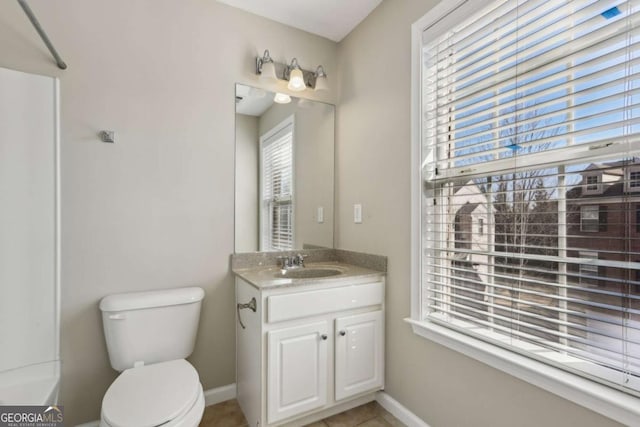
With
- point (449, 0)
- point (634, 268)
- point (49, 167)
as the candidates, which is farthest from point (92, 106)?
point (634, 268)

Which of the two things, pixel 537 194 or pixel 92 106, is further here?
pixel 92 106

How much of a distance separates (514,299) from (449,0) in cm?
142

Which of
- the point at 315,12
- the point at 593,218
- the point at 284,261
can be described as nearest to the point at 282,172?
the point at 284,261

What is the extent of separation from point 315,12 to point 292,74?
17.1 inches

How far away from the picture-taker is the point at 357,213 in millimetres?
2178

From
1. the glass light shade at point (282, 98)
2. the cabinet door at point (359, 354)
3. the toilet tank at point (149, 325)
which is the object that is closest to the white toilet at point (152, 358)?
the toilet tank at point (149, 325)

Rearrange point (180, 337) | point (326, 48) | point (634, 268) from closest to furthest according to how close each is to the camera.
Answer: point (634, 268) → point (180, 337) → point (326, 48)

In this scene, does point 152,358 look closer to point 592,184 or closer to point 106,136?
point 106,136

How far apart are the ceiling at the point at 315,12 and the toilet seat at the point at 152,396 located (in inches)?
85.8

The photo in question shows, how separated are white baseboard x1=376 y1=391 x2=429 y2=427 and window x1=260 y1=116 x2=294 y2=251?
1.13m

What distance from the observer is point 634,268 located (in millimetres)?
964

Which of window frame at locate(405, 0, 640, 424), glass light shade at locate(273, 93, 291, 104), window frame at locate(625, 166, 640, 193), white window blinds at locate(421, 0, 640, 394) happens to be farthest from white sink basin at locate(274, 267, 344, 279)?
window frame at locate(625, 166, 640, 193)

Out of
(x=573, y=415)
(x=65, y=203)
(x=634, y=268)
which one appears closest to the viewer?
(x=634, y=268)

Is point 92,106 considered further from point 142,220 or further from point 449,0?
point 449,0
